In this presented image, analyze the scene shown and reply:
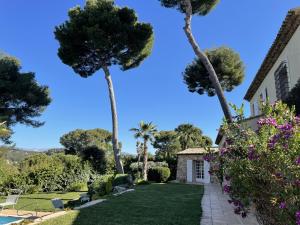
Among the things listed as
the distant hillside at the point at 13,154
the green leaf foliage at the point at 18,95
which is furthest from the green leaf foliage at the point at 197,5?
the green leaf foliage at the point at 18,95

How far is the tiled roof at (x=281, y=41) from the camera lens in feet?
29.4

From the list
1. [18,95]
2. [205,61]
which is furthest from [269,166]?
[18,95]

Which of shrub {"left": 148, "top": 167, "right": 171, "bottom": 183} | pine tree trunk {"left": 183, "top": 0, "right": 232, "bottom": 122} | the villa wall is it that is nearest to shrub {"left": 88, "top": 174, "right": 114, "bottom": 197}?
pine tree trunk {"left": 183, "top": 0, "right": 232, "bottom": 122}

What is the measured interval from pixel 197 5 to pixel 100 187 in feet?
36.5

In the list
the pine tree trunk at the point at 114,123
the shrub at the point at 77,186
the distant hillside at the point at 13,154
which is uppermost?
the pine tree trunk at the point at 114,123

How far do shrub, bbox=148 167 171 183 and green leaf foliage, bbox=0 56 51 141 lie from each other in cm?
1070

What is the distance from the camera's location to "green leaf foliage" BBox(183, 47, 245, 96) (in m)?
19.2

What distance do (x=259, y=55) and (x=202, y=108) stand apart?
384 inches

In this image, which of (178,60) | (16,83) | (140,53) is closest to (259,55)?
(178,60)

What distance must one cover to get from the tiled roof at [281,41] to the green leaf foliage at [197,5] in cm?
483

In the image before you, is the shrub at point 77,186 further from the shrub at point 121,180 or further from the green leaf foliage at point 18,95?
the green leaf foliage at point 18,95

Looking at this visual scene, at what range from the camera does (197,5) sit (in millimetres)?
16625

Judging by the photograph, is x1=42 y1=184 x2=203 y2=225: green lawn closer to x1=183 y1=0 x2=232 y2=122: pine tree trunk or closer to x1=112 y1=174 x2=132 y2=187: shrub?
x1=183 y1=0 x2=232 y2=122: pine tree trunk

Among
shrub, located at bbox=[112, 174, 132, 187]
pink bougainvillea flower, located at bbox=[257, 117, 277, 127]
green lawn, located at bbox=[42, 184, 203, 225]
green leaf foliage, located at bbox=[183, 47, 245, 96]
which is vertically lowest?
green lawn, located at bbox=[42, 184, 203, 225]
